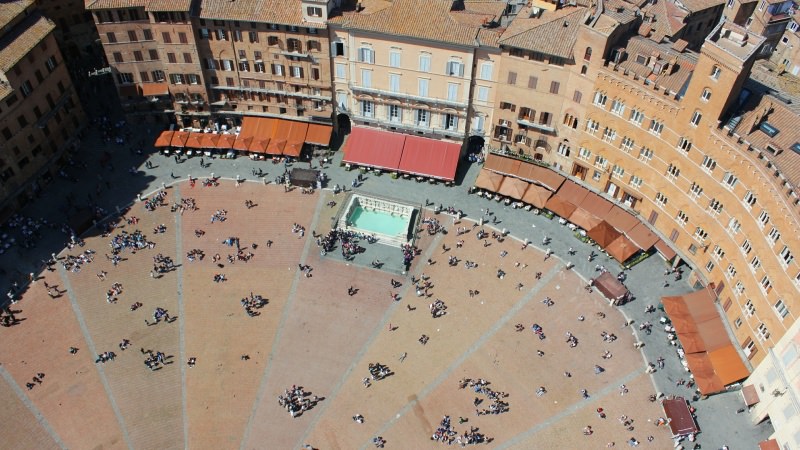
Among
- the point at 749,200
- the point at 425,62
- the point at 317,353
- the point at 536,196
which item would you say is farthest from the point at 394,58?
the point at 749,200

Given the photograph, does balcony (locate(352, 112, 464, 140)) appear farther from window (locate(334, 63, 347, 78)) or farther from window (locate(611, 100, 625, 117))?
window (locate(611, 100, 625, 117))

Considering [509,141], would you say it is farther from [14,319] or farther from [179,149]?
[14,319]

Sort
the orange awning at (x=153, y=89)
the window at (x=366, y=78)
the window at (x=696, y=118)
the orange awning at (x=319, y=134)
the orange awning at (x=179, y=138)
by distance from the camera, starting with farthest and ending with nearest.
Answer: the orange awning at (x=319, y=134) < the orange awning at (x=179, y=138) < the orange awning at (x=153, y=89) < the window at (x=366, y=78) < the window at (x=696, y=118)

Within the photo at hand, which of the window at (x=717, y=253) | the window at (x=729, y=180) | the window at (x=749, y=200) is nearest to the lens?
the window at (x=749, y=200)

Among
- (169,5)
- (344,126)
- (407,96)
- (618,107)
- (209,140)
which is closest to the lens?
(618,107)

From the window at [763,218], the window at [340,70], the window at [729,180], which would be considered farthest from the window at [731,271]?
the window at [340,70]

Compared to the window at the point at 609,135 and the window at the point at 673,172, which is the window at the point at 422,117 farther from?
the window at the point at 673,172

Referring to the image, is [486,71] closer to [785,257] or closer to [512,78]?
[512,78]
